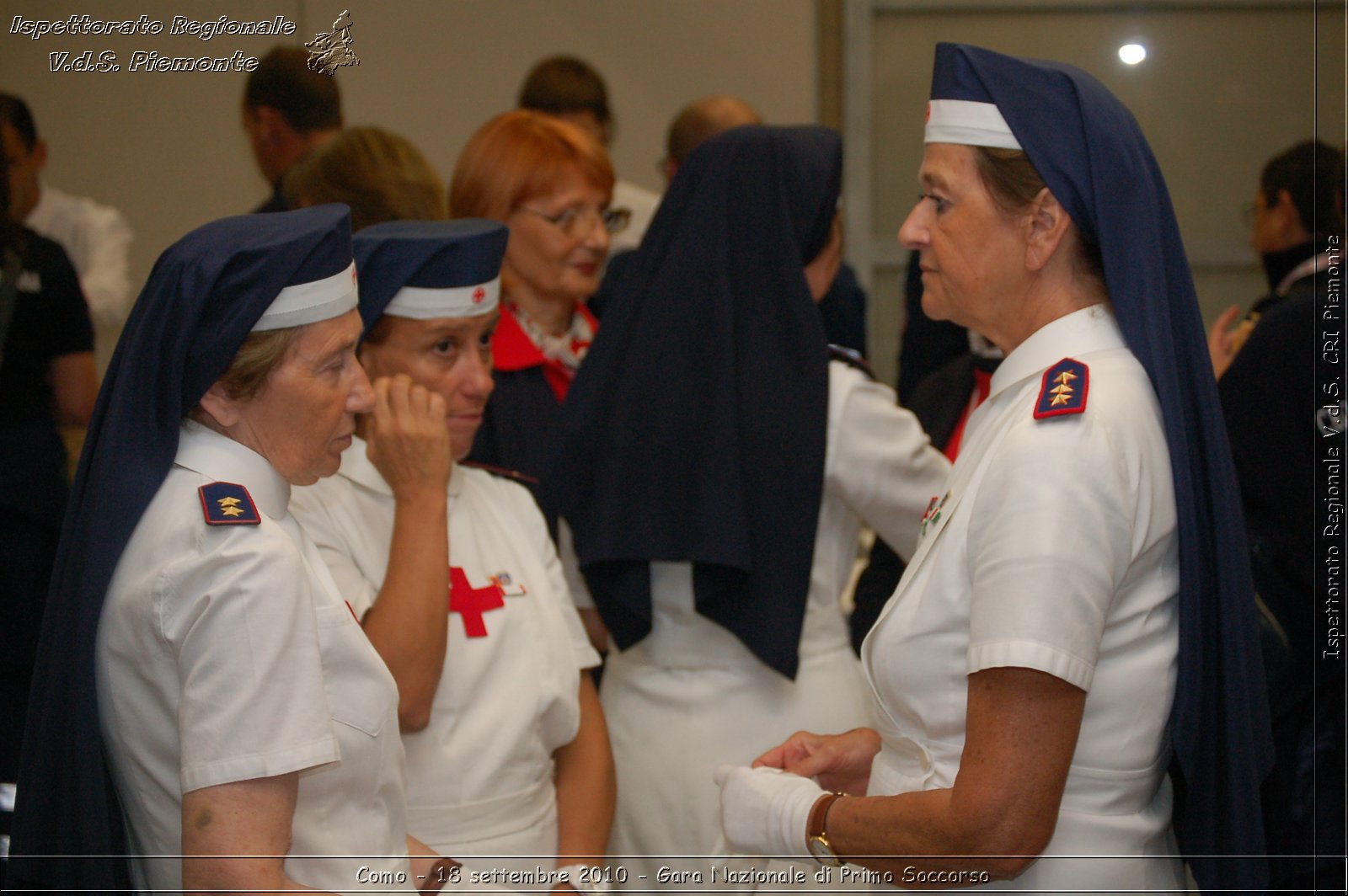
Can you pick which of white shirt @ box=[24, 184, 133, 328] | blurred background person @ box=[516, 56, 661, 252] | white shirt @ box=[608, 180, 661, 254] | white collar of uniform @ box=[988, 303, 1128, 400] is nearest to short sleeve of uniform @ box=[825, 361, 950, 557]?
white collar of uniform @ box=[988, 303, 1128, 400]

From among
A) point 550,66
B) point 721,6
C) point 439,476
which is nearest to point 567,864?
point 439,476

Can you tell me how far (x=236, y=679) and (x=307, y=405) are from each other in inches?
14.5

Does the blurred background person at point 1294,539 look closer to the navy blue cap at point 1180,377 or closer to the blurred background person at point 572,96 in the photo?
the navy blue cap at point 1180,377

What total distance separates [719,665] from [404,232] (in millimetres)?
971

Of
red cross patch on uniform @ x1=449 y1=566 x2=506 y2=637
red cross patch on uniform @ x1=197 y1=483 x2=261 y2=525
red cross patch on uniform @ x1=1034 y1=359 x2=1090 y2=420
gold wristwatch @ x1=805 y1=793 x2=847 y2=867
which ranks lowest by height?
gold wristwatch @ x1=805 y1=793 x2=847 y2=867

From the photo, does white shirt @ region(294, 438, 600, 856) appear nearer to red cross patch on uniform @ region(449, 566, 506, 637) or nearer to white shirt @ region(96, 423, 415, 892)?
red cross patch on uniform @ region(449, 566, 506, 637)

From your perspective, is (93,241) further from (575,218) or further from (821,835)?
(821,835)

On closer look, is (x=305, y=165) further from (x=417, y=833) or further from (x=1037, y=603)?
(x=1037, y=603)

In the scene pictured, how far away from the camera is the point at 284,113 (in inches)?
105

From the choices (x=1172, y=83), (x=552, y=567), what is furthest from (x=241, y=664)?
(x=1172, y=83)

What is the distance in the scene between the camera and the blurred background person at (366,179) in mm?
2492

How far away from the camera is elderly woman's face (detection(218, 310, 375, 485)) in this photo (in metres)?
1.52

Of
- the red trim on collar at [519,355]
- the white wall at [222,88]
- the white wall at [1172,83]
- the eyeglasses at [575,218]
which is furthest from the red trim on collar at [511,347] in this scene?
the white wall at [1172,83]

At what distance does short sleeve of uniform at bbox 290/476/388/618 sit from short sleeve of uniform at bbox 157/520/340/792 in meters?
0.49
